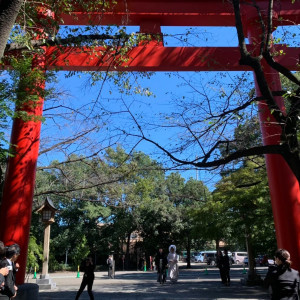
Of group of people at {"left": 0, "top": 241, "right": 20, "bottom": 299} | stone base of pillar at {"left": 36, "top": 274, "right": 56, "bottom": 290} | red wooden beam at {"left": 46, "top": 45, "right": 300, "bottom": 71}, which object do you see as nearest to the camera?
group of people at {"left": 0, "top": 241, "right": 20, "bottom": 299}

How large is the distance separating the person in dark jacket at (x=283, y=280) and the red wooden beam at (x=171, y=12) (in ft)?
23.2

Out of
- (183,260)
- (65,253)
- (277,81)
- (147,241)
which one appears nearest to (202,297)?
(277,81)

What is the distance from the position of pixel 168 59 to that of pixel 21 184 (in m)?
5.04

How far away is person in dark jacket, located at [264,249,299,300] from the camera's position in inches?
163

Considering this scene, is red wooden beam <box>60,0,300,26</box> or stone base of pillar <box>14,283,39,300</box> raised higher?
red wooden beam <box>60,0,300,26</box>

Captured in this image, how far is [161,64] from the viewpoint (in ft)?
29.1

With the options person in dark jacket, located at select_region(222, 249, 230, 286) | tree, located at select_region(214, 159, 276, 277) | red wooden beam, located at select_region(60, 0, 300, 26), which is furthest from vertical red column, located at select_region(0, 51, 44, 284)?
person in dark jacket, located at select_region(222, 249, 230, 286)

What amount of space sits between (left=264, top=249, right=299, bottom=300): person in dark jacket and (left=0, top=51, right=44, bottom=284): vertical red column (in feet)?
18.9

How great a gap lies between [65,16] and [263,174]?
8705 millimetres

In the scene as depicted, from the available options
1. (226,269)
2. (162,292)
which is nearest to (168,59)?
(162,292)

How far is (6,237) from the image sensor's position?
764cm

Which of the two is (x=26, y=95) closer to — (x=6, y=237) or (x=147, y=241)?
(x=6, y=237)

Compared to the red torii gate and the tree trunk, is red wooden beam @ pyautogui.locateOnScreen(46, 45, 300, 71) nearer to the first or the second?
the red torii gate

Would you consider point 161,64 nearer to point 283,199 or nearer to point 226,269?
point 283,199
